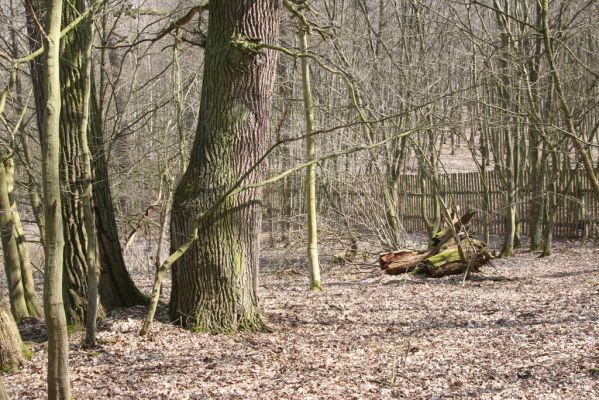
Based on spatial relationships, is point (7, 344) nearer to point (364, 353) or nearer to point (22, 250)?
point (364, 353)

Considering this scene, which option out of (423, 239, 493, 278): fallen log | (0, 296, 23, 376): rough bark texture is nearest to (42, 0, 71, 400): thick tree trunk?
(0, 296, 23, 376): rough bark texture

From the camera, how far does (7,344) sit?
5.55 m

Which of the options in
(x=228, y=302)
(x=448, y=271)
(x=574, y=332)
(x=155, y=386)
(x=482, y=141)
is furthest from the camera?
(x=482, y=141)

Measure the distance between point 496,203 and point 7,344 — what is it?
15797 millimetres

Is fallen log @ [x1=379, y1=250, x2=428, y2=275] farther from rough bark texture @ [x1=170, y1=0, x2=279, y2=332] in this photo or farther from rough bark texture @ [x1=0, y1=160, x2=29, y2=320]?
rough bark texture @ [x1=0, y1=160, x2=29, y2=320]

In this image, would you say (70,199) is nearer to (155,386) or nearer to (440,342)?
(155,386)

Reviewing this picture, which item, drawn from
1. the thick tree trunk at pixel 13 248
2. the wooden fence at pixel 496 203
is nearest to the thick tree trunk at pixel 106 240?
the thick tree trunk at pixel 13 248

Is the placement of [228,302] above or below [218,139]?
below

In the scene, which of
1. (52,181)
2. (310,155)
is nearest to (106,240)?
(310,155)

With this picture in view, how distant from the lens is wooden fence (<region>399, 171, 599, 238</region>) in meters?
16.2

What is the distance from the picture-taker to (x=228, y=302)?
20.6 feet

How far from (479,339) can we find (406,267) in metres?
4.06

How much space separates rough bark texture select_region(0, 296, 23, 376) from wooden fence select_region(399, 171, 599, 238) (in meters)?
9.83

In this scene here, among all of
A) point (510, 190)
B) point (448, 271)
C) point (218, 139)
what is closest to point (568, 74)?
point (510, 190)
